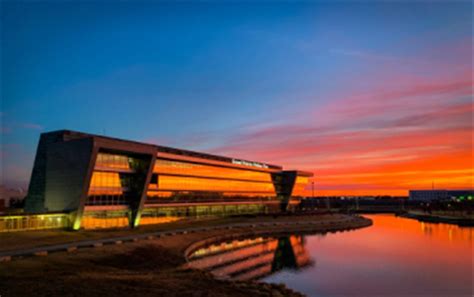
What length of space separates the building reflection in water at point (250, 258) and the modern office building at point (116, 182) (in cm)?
1978

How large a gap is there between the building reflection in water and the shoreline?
3485 mm

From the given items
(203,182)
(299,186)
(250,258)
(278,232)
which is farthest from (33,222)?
(299,186)

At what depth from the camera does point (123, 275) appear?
102 ft

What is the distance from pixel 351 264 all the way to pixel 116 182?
140 feet

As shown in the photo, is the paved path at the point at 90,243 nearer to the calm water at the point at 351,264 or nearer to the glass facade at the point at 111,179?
the calm water at the point at 351,264

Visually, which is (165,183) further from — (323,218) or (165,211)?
(323,218)

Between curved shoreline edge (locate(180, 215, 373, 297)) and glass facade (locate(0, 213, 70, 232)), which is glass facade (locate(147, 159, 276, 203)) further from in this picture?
glass facade (locate(0, 213, 70, 232))

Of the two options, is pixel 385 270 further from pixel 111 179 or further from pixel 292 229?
pixel 292 229

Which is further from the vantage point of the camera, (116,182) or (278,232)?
(278,232)

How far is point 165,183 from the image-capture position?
86.5 meters

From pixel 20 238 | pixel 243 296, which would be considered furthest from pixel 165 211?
pixel 243 296

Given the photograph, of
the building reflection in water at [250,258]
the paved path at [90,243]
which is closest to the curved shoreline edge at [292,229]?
the building reflection in water at [250,258]

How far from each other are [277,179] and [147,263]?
10404 centimetres

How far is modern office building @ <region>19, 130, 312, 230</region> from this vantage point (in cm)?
6241
